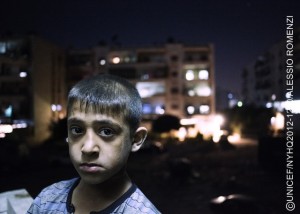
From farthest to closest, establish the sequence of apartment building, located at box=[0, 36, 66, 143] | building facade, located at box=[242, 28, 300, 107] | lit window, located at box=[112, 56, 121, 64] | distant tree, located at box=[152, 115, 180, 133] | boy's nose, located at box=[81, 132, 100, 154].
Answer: building facade, located at box=[242, 28, 300, 107], lit window, located at box=[112, 56, 121, 64], distant tree, located at box=[152, 115, 180, 133], apartment building, located at box=[0, 36, 66, 143], boy's nose, located at box=[81, 132, 100, 154]

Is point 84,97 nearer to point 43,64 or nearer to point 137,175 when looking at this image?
point 137,175

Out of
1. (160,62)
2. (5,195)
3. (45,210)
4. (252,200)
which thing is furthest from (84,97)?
(160,62)

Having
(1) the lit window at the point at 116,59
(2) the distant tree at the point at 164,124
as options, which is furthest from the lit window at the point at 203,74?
(1) the lit window at the point at 116,59

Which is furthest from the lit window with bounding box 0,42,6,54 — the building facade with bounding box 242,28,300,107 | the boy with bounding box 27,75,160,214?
the boy with bounding box 27,75,160,214

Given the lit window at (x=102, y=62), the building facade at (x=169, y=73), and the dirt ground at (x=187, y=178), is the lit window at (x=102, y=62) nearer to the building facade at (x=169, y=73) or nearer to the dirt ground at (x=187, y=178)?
the building facade at (x=169, y=73)

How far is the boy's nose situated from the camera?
149 cm

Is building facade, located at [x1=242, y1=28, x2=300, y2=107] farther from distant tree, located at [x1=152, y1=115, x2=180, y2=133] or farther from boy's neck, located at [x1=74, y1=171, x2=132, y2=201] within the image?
boy's neck, located at [x1=74, y1=171, x2=132, y2=201]

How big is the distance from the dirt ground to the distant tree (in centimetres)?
684

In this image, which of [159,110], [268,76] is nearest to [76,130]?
[159,110]

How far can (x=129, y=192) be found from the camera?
1.64 metres

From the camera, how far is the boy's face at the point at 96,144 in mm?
1520

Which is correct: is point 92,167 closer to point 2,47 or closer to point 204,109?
point 2,47

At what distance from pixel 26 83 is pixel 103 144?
95.7ft

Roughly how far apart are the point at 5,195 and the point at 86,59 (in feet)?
107
